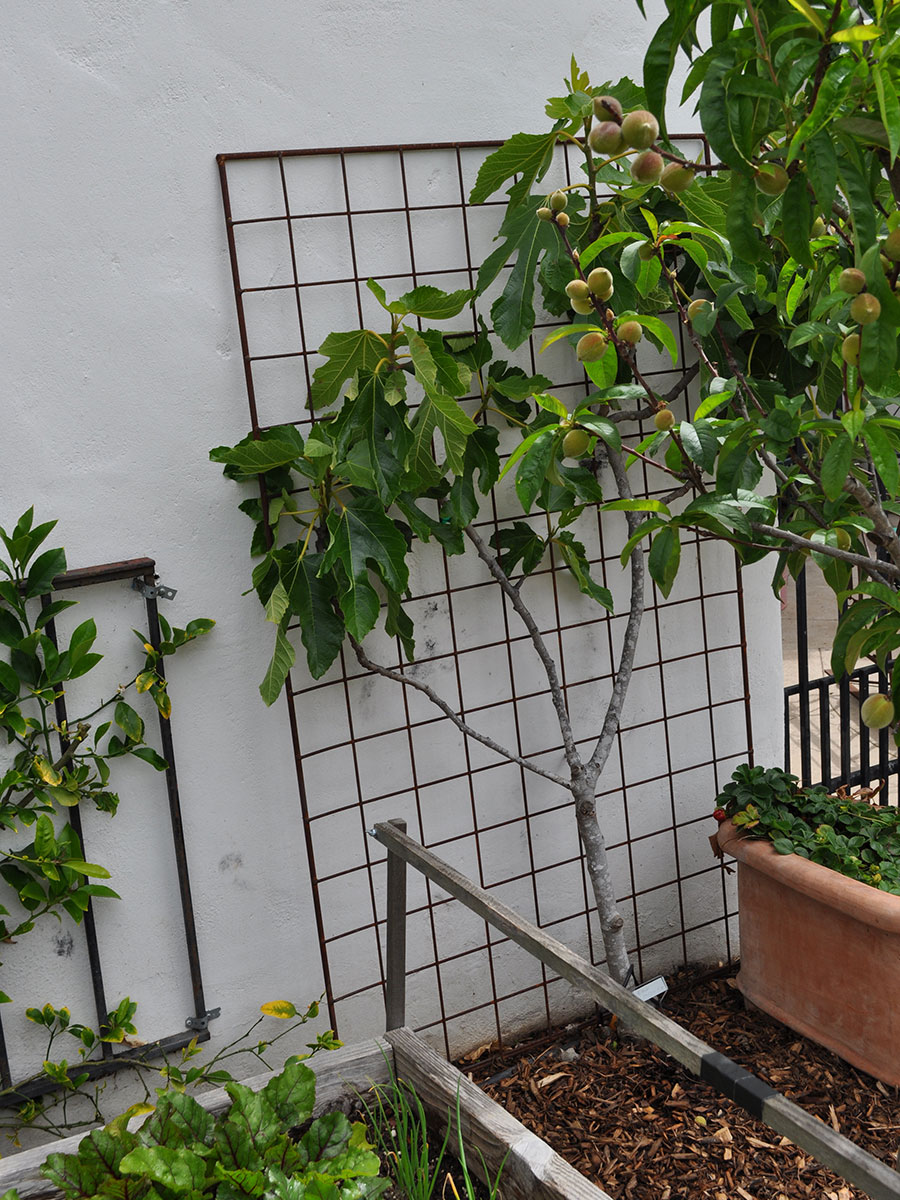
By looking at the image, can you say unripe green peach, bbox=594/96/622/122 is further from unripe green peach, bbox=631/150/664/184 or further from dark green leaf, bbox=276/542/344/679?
dark green leaf, bbox=276/542/344/679

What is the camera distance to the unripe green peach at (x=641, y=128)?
950 millimetres

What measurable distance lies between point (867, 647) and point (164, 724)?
1.34m

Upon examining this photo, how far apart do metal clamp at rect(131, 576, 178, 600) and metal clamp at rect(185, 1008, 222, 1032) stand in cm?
87

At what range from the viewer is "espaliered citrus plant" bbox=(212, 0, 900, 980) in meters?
0.92

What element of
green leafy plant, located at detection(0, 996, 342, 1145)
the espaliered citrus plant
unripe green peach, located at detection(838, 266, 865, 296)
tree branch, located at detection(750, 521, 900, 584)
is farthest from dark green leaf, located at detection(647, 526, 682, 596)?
green leafy plant, located at detection(0, 996, 342, 1145)

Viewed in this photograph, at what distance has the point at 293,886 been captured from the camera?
231 cm

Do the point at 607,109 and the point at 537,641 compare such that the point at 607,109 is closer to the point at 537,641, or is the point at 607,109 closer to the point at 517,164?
the point at 517,164

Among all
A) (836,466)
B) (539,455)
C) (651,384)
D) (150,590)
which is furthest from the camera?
(651,384)

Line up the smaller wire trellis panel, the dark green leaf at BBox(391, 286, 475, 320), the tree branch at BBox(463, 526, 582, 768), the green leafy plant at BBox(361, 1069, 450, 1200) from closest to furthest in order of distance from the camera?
the green leafy plant at BBox(361, 1069, 450, 1200)
the dark green leaf at BBox(391, 286, 475, 320)
the smaller wire trellis panel
the tree branch at BBox(463, 526, 582, 768)

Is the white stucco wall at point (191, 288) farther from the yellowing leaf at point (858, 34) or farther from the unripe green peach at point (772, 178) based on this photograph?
the yellowing leaf at point (858, 34)

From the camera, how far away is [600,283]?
1268mm

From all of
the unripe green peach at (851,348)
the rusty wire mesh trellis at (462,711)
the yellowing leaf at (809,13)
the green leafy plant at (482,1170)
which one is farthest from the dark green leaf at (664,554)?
the rusty wire mesh trellis at (462,711)

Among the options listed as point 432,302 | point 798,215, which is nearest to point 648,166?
point 798,215

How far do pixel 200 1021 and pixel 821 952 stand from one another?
1359 millimetres
